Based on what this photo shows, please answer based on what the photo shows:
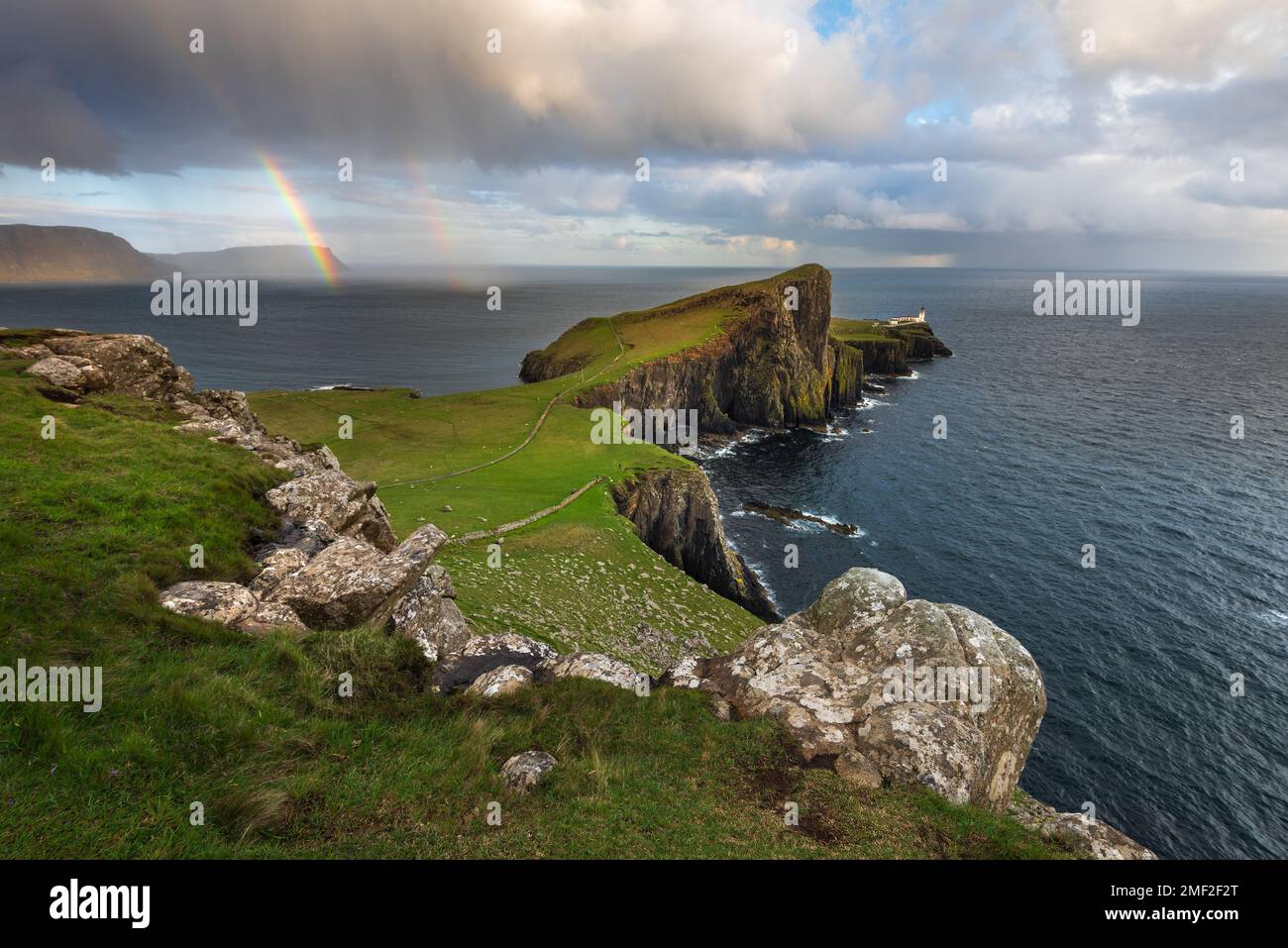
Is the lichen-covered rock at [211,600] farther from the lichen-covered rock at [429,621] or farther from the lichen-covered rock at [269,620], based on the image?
the lichen-covered rock at [429,621]

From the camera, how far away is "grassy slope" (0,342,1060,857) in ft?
28.7

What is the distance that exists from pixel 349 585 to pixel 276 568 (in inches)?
100

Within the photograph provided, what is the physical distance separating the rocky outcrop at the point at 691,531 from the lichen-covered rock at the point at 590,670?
1209 inches

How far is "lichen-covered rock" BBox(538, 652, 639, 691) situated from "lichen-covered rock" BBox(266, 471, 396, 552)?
9702 millimetres

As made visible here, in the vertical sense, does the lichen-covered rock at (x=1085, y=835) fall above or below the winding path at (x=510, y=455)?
below

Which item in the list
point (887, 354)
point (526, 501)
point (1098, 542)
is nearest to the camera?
point (526, 501)

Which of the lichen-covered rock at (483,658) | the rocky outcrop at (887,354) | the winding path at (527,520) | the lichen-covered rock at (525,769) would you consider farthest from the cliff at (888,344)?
the lichen-covered rock at (525,769)

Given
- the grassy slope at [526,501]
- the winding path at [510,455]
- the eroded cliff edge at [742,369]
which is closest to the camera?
the grassy slope at [526,501]

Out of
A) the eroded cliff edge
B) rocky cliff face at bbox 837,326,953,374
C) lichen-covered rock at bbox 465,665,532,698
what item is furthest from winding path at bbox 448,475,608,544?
rocky cliff face at bbox 837,326,953,374

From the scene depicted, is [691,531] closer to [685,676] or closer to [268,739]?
[685,676]

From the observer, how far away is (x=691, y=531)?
51.4 metres

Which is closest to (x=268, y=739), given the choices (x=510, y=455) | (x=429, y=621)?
(x=429, y=621)

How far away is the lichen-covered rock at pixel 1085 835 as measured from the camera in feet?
41.8
